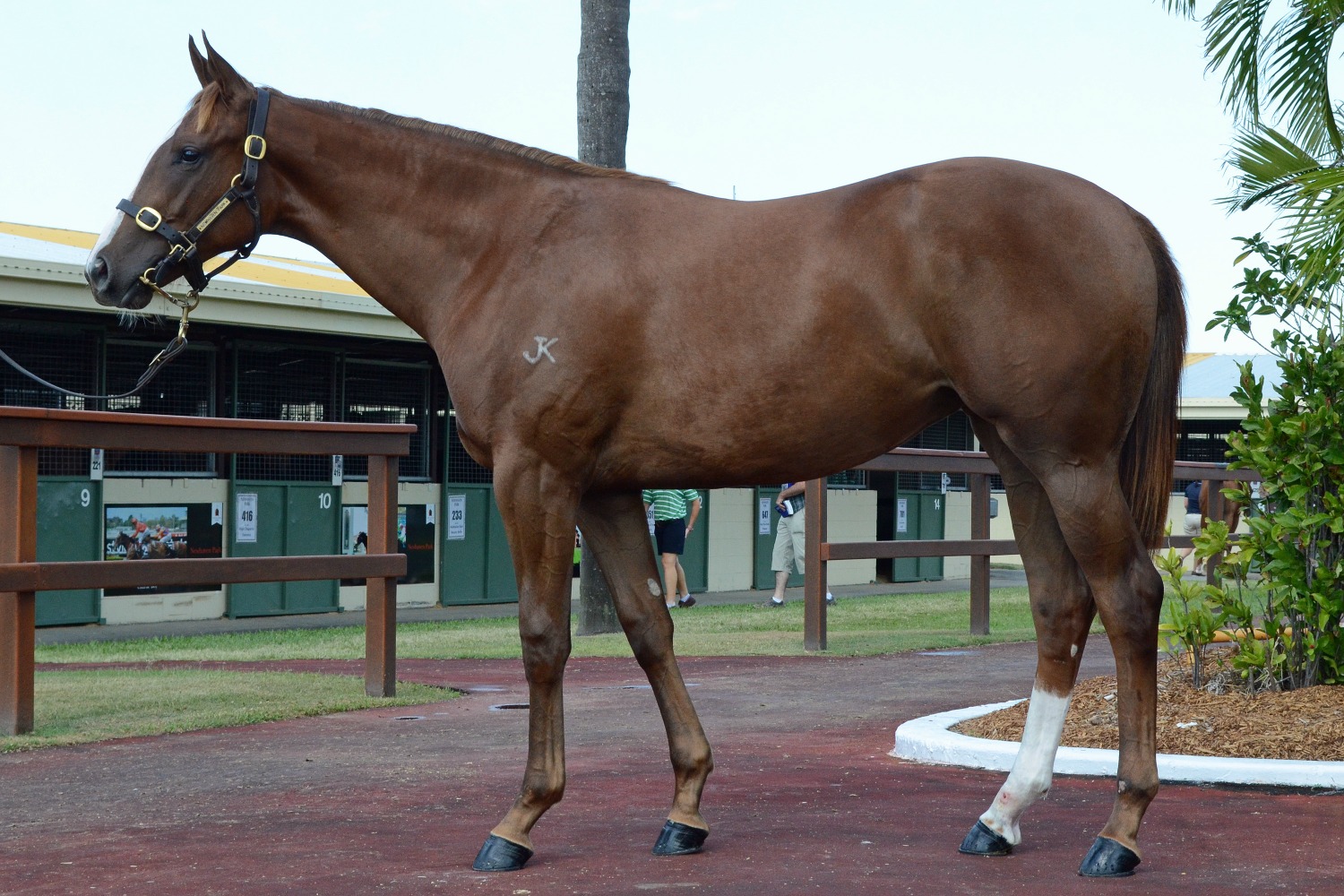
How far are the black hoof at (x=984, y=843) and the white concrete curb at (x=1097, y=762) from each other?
3.08 feet

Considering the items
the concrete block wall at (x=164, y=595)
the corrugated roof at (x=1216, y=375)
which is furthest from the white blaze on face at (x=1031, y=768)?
the corrugated roof at (x=1216, y=375)

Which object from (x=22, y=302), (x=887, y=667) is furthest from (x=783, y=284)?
(x=22, y=302)

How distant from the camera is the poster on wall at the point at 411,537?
51.5 ft

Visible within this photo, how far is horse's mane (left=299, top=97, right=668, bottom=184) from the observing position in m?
4.54

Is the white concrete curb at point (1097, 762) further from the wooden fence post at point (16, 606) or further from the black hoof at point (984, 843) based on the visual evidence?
the wooden fence post at point (16, 606)

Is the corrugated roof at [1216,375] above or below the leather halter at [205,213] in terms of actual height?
above

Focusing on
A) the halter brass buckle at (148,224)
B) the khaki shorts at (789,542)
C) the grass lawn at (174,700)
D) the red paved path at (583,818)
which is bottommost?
the grass lawn at (174,700)

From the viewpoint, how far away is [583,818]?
187 inches

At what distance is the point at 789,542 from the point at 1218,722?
10161 mm

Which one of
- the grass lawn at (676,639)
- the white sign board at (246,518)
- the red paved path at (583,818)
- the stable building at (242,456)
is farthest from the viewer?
the white sign board at (246,518)

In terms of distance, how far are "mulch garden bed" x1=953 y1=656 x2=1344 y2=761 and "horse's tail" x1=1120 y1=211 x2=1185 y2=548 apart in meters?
1.31

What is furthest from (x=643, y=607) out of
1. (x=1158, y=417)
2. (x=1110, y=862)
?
(x=1158, y=417)

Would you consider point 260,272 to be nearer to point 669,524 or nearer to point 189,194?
point 669,524

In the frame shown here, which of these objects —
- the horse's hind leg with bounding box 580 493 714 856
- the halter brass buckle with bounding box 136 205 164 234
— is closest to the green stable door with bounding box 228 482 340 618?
the halter brass buckle with bounding box 136 205 164 234
